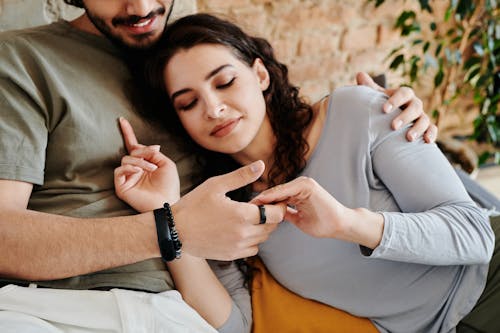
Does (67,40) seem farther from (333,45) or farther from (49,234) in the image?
(333,45)

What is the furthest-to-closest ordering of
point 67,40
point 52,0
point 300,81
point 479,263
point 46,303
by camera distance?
point 300,81 → point 52,0 → point 67,40 → point 479,263 → point 46,303

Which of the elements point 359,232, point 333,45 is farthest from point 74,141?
point 333,45

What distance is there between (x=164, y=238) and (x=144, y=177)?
0.25 meters

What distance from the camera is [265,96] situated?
128cm

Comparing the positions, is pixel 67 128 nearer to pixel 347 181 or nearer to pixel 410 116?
pixel 347 181

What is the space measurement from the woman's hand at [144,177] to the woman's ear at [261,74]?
32 centimetres

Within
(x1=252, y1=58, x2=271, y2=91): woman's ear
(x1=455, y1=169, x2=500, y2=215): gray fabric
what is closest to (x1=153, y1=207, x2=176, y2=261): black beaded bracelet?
(x1=252, y1=58, x2=271, y2=91): woman's ear

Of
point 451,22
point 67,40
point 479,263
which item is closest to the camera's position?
point 479,263

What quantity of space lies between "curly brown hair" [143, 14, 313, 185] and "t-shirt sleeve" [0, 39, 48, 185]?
29 centimetres

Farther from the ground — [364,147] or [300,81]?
[364,147]

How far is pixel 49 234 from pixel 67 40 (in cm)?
50

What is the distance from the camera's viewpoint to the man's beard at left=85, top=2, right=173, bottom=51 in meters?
1.16

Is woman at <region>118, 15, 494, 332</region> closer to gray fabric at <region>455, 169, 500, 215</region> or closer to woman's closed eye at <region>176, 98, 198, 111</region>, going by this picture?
woman's closed eye at <region>176, 98, 198, 111</region>

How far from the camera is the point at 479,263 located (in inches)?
40.7
